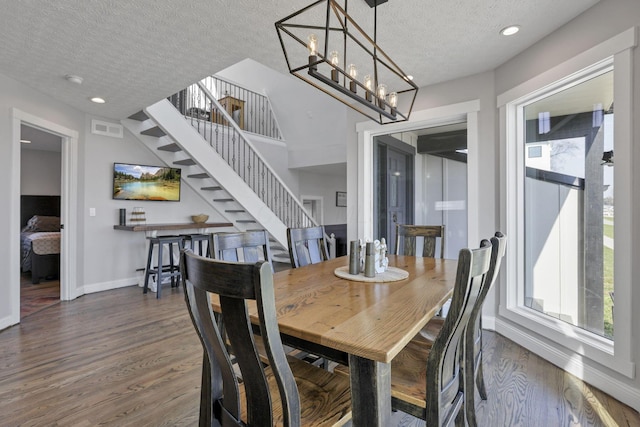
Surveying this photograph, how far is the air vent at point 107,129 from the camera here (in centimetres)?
443

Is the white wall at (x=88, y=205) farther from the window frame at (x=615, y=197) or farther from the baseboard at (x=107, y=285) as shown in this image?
the window frame at (x=615, y=197)

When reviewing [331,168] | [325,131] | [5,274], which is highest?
[325,131]

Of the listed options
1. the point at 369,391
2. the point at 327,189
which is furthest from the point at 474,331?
the point at 327,189

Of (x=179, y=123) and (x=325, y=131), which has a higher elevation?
(x=325, y=131)

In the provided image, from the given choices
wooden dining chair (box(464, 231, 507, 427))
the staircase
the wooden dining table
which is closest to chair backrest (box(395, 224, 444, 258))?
the wooden dining table

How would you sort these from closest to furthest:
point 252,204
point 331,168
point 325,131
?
point 252,204 → point 325,131 → point 331,168

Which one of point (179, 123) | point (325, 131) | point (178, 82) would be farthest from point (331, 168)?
point (178, 82)

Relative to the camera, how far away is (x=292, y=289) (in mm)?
1619

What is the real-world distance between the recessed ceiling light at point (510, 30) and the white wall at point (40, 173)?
792cm

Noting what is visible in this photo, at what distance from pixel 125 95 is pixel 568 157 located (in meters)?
4.39

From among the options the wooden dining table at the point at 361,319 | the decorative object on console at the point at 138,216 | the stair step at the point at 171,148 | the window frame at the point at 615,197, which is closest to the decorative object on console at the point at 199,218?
the decorative object on console at the point at 138,216

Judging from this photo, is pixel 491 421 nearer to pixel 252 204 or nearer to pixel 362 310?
pixel 362 310

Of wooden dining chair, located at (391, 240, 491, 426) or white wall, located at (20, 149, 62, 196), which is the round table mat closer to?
wooden dining chair, located at (391, 240, 491, 426)

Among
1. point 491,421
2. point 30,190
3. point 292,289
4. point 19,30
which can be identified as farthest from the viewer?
point 30,190
